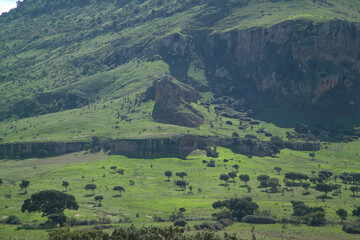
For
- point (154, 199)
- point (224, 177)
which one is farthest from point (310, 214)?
point (224, 177)

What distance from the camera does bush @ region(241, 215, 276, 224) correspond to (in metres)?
130

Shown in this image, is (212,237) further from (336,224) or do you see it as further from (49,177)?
(49,177)

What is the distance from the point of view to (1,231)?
11306 centimetres

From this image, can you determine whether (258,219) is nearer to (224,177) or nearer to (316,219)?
(316,219)

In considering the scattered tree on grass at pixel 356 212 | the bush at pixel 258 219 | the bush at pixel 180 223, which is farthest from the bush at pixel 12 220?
the scattered tree on grass at pixel 356 212

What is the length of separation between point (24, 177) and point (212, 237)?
421ft

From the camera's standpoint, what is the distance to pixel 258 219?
13088 centimetres

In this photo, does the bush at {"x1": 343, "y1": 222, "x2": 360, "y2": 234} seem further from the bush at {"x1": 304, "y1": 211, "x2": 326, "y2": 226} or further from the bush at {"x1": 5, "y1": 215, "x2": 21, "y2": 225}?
the bush at {"x1": 5, "y1": 215, "x2": 21, "y2": 225}

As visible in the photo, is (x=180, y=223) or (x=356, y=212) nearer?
(x=180, y=223)

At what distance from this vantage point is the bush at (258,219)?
130 meters

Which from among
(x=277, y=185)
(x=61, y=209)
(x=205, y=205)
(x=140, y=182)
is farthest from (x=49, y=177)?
(x=277, y=185)

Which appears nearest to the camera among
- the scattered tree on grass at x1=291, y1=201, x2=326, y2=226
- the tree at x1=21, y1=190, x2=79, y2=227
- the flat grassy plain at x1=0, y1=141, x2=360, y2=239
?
the flat grassy plain at x1=0, y1=141, x2=360, y2=239

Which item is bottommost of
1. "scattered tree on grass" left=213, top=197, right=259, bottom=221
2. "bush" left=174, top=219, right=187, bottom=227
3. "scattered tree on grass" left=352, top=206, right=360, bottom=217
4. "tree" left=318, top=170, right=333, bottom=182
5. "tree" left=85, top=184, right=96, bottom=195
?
"tree" left=318, top=170, right=333, bottom=182

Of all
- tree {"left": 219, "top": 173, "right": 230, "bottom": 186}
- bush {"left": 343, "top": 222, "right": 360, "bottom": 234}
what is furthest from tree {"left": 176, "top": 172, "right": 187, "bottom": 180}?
bush {"left": 343, "top": 222, "right": 360, "bottom": 234}
